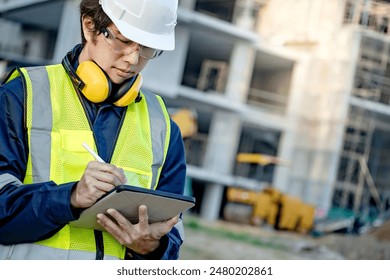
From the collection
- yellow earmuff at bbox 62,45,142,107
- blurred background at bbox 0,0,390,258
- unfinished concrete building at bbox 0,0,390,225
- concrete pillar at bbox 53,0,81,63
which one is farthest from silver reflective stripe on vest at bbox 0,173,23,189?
unfinished concrete building at bbox 0,0,390,225

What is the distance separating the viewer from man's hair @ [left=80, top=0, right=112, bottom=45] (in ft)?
2.93

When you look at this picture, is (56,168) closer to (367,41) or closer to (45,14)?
(45,14)

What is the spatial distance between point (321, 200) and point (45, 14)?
13.7 feet

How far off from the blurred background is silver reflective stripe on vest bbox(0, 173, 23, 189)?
7.52m

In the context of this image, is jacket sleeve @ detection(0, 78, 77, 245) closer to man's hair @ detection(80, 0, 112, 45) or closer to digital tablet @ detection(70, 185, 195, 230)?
digital tablet @ detection(70, 185, 195, 230)

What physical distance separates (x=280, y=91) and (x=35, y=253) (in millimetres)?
9504

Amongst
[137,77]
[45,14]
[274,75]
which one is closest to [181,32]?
[45,14]

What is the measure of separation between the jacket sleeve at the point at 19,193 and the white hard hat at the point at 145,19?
153 mm

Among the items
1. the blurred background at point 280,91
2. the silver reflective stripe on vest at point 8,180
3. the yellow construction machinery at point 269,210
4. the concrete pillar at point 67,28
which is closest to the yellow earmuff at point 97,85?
the silver reflective stripe on vest at point 8,180

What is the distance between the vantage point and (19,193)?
0.80 metres

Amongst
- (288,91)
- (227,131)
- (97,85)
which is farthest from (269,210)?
(97,85)

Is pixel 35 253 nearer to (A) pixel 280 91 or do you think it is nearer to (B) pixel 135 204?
(B) pixel 135 204

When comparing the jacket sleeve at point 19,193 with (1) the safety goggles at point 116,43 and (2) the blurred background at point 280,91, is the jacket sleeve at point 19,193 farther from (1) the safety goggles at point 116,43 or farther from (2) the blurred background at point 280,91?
(2) the blurred background at point 280,91

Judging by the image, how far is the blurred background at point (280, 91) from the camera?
8.77 meters
